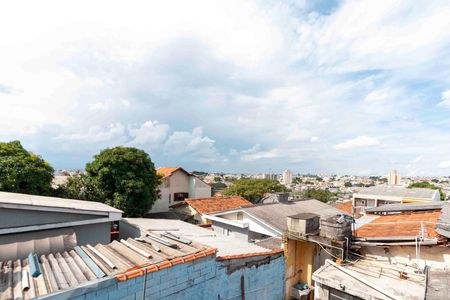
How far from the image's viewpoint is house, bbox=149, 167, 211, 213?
36.5 metres

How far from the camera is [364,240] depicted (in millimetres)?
10062

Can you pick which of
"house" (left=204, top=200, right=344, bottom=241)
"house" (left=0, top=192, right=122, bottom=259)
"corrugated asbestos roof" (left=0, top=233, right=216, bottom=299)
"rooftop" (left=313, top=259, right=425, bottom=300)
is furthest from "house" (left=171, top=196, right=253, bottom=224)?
"corrugated asbestos roof" (left=0, top=233, right=216, bottom=299)

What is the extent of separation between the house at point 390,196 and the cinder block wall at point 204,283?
2560cm

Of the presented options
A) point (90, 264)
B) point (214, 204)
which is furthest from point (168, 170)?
point (90, 264)

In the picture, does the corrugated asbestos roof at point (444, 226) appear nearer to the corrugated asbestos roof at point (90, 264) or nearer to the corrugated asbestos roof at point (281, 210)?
the corrugated asbestos roof at point (281, 210)

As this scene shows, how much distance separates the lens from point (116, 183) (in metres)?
21.3

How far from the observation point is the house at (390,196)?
32000 millimetres

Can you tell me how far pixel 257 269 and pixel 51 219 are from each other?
27.9 ft

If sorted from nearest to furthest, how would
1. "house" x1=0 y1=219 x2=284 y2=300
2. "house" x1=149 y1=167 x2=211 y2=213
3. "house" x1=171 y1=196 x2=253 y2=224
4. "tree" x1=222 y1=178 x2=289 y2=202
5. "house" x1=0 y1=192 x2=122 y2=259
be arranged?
"house" x1=0 y1=219 x2=284 y2=300 → "house" x1=0 y1=192 x2=122 y2=259 → "house" x1=171 y1=196 x2=253 y2=224 → "house" x1=149 y1=167 x2=211 y2=213 → "tree" x1=222 y1=178 x2=289 y2=202

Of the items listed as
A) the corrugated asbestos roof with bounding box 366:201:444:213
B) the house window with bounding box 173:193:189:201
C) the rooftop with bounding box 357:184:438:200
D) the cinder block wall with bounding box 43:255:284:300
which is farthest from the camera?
the house window with bounding box 173:193:189:201

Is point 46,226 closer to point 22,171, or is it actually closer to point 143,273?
point 143,273

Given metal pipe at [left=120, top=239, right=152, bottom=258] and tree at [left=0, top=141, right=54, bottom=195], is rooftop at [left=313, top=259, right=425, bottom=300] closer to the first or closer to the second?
metal pipe at [left=120, top=239, right=152, bottom=258]

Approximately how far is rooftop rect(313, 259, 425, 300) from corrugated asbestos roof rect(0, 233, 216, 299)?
15.0 feet

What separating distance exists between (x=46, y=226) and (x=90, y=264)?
18.0 ft
